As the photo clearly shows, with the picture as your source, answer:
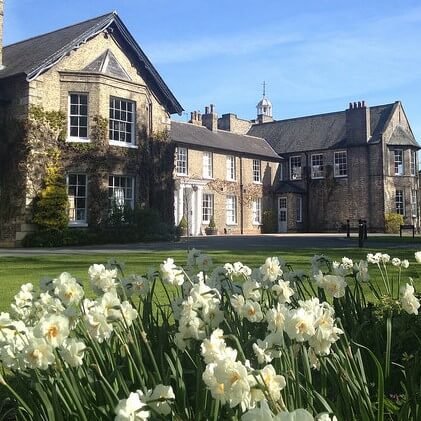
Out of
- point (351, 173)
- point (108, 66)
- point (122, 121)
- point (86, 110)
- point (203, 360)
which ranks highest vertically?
point (108, 66)

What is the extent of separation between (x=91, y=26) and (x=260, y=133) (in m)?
25.2

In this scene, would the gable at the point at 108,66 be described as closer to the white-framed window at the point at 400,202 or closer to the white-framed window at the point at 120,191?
the white-framed window at the point at 120,191

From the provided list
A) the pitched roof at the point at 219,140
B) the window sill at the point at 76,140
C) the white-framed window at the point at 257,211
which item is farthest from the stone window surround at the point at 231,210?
the window sill at the point at 76,140

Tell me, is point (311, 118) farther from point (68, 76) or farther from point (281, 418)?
point (281, 418)

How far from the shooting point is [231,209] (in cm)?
3647

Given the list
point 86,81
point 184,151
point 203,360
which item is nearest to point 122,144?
point 86,81

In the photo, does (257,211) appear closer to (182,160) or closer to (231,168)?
(231,168)

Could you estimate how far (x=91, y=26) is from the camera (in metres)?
23.1

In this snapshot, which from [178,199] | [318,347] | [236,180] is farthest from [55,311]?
[236,180]

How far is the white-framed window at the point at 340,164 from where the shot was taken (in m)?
39.6

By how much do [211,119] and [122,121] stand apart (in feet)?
51.6

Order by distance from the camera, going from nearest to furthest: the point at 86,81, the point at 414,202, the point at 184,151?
the point at 86,81 → the point at 184,151 → the point at 414,202

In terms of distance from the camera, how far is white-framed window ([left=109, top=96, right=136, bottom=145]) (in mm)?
23672

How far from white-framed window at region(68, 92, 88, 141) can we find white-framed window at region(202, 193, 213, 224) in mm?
12876
